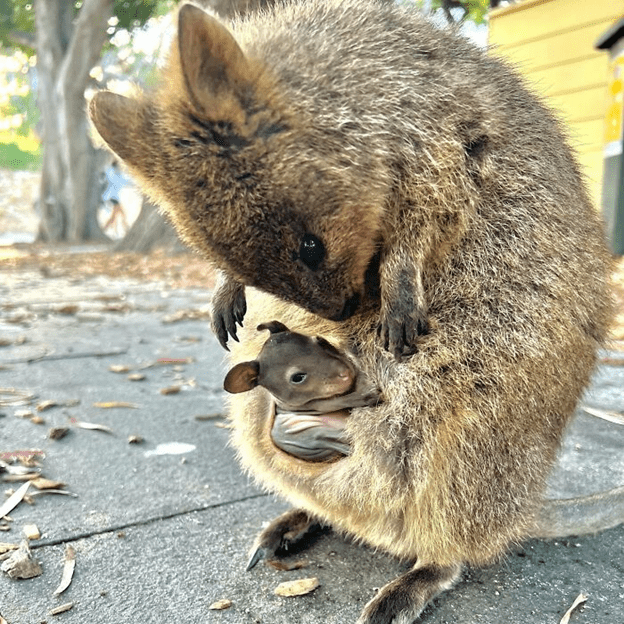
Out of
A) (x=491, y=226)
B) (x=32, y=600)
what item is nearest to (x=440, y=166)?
(x=491, y=226)

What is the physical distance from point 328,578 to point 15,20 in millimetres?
17849

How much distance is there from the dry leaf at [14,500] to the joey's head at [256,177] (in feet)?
3.46

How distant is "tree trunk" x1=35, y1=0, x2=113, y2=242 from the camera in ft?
43.2

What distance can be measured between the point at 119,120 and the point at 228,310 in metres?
0.64

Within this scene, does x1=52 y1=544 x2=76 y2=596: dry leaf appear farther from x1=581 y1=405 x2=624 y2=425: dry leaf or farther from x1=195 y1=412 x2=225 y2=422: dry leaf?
x1=581 y1=405 x2=624 y2=425: dry leaf

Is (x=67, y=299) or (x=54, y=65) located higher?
(x=54, y=65)

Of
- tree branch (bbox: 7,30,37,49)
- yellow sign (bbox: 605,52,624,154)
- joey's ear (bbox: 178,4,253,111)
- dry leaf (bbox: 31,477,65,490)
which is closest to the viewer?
joey's ear (bbox: 178,4,253,111)

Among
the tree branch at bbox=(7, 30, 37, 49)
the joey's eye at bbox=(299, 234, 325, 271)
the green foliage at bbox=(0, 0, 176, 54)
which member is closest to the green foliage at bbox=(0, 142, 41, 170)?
the green foliage at bbox=(0, 0, 176, 54)

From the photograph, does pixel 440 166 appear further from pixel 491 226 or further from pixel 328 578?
pixel 328 578

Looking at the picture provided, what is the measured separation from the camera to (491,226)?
65.5 inches

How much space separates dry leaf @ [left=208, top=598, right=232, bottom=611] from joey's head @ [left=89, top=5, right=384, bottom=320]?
28.4 inches

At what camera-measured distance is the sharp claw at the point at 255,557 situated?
1.72 meters

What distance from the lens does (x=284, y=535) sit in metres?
1.83

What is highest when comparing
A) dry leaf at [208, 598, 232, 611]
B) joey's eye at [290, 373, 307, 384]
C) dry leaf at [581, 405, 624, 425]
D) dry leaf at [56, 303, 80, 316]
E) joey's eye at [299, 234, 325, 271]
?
joey's eye at [299, 234, 325, 271]
